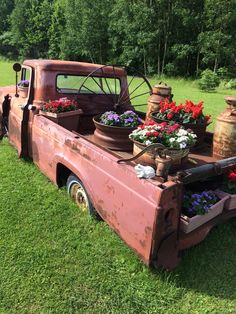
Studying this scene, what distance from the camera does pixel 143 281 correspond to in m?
2.71

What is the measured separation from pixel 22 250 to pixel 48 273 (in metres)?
0.42

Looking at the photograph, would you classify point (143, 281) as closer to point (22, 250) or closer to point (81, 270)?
point (81, 270)

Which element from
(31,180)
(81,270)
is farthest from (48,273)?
(31,180)

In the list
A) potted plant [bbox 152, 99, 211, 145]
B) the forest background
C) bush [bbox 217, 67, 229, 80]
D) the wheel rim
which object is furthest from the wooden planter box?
the forest background

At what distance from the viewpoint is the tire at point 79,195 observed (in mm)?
3457

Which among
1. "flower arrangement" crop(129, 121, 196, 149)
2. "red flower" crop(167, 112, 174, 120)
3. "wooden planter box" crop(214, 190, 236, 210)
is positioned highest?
"red flower" crop(167, 112, 174, 120)

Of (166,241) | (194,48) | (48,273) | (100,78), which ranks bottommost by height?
(48,273)

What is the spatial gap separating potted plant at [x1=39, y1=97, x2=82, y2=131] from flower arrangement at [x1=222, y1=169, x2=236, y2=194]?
2098 mm

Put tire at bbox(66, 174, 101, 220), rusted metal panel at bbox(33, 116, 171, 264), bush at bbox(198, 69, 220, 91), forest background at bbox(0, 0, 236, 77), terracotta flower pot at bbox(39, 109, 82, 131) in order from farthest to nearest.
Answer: forest background at bbox(0, 0, 236, 77), bush at bbox(198, 69, 220, 91), terracotta flower pot at bbox(39, 109, 82, 131), tire at bbox(66, 174, 101, 220), rusted metal panel at bbox(33, 116, 171, 264)

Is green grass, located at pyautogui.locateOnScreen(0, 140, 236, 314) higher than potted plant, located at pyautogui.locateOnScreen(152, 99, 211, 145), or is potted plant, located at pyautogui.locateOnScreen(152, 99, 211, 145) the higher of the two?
potted plant, located at pyautogui.locateOnScreen(152, 99, 211, 145)

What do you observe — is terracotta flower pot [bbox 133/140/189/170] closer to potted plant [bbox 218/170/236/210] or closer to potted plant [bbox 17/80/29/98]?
potted plant [bbox 218/170/236/210]

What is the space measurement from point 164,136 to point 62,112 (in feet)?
5.57

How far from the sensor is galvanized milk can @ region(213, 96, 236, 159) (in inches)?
132

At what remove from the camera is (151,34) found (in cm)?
2762
